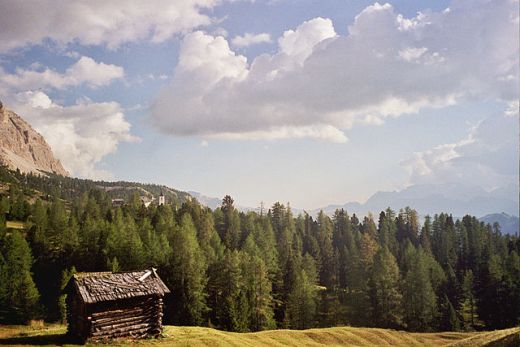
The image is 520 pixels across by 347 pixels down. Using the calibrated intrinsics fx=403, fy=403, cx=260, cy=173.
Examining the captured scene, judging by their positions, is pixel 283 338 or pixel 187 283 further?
pixel 187 283

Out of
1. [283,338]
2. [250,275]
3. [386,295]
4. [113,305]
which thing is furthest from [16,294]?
[386,295]

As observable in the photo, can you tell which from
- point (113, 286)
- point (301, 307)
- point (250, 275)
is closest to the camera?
point (113, 286)

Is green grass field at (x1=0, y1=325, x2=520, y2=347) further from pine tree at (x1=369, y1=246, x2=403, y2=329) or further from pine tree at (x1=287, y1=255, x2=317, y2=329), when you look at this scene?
pine tree at (x1=287, y1=255, x2=317, y2=329)

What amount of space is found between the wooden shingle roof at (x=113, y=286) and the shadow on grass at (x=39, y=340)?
4245 millimetres

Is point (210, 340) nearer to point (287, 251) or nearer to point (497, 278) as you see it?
point (287, 251)

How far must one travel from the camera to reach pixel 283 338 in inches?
2132

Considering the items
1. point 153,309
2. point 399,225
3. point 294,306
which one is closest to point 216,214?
point 294,306

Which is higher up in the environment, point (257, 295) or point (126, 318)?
point (126, 318)

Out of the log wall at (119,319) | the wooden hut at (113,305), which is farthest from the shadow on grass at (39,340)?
the log wall at (119,319)

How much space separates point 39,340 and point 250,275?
149 ft

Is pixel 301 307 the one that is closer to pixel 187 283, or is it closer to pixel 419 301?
pixel 187 283

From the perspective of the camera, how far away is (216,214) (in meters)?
128

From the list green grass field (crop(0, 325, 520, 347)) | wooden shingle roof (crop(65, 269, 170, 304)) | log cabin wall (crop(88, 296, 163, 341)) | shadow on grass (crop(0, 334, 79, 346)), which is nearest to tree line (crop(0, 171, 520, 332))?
green grass field (crop(0, 325, 520, 347))

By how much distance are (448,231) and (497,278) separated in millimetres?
38206
